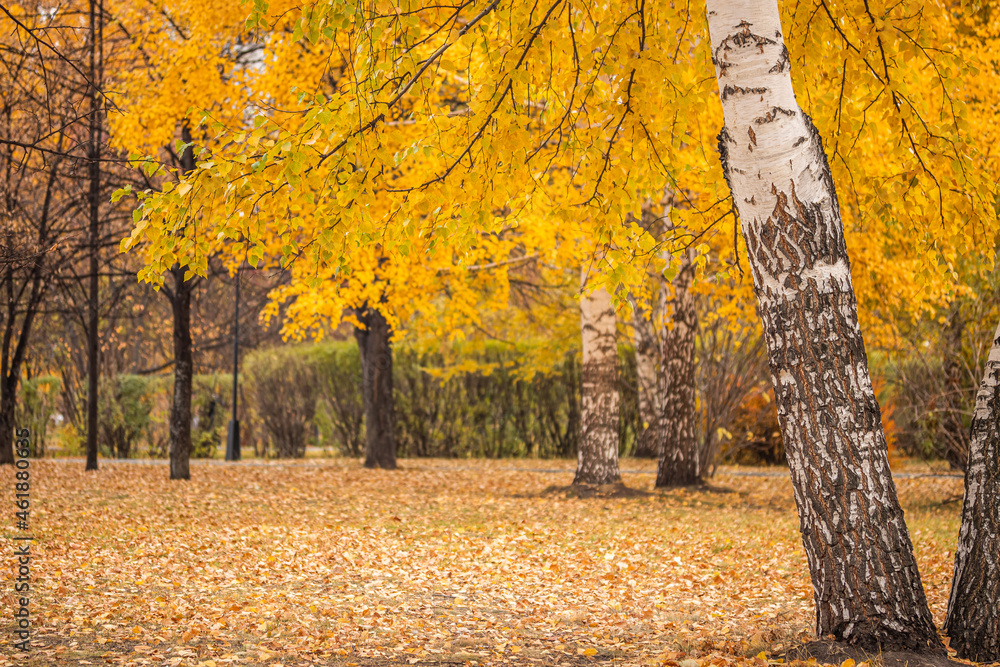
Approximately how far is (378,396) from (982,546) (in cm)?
1172

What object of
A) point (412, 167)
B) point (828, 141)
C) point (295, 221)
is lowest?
Answer: point (295, 221)

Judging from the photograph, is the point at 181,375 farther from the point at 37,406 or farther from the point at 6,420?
the point at 37,406

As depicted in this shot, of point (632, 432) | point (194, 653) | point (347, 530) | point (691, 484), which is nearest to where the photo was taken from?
point (194, 653)

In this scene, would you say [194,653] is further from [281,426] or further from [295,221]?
[281,426]

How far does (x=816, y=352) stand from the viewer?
3326 mm

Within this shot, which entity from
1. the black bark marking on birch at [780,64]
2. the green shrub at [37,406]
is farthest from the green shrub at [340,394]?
the black bark marking on birch at [780,64]

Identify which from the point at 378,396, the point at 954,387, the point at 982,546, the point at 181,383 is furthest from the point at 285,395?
the point at 982,546

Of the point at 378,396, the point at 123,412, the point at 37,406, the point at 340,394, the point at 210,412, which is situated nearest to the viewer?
the point at 378,396

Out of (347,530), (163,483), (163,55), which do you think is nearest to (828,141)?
(347,530)

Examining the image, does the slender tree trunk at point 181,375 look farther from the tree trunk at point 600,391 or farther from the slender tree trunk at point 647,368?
the slender tree trunk at point 647,368

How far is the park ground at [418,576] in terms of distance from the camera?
159 inches

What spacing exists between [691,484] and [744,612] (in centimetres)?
586

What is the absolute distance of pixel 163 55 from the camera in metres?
10.5

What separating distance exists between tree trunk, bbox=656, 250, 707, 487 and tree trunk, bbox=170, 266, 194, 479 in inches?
258
